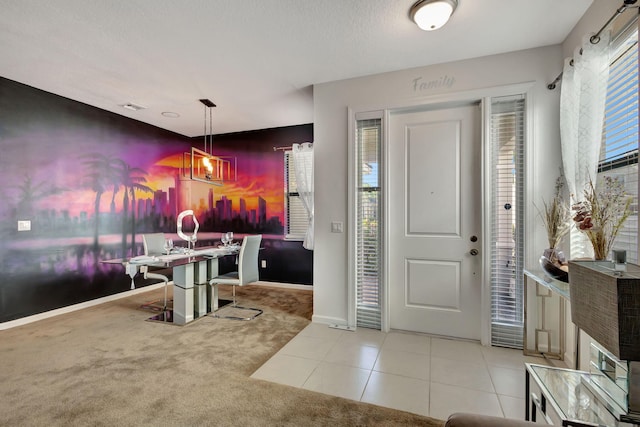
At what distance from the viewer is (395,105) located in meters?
3.06

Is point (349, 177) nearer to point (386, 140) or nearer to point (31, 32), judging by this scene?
point (386, 140)

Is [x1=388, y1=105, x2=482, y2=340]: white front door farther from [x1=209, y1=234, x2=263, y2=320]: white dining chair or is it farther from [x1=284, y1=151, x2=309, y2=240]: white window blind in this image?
[x1=284, y1=151, x2=309, y2=240]: white window blind

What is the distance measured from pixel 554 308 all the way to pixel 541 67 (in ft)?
7.02

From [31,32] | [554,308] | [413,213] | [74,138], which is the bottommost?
[554,308]

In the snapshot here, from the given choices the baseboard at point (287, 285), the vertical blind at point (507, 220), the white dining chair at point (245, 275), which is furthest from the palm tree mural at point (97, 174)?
the vertical blind at point (507, 220)

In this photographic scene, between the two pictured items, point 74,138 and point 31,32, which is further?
point 74,138

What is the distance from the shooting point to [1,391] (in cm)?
207

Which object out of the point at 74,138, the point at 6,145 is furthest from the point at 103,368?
the point at 74,138

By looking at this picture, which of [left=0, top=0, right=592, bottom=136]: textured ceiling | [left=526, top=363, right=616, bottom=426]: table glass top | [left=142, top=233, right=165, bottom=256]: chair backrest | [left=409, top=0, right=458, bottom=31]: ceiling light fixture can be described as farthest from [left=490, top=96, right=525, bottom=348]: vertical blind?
[left=142, top=233, right=165, bottom=256]: chair backrest

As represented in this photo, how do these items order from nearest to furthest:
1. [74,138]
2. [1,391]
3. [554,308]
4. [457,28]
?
[1,391] → [457,28] → [554,308] → [74,138]

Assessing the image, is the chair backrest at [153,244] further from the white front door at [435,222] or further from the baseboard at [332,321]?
the white front door at [435,222]

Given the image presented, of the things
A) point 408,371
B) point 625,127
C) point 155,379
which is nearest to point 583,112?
point 625,127

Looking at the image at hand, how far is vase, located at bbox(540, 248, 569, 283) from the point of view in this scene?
1981 mm

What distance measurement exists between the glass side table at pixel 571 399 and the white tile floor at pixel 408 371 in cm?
71
